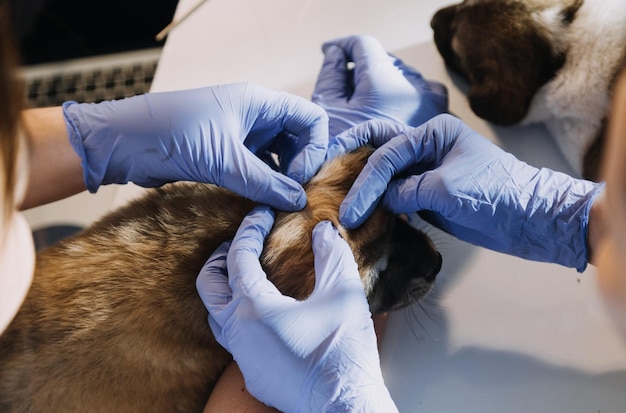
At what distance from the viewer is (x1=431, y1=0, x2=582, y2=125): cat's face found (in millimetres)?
1641

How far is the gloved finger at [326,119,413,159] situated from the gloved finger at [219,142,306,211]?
19 centimetres

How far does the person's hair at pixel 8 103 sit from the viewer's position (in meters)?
Result: 0.67

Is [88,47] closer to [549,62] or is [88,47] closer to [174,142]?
[174,142]

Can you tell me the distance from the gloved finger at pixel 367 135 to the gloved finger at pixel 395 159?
87mm

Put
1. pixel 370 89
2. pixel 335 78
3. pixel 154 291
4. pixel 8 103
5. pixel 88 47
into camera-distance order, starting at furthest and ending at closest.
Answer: pixel 88 47 → pixel 335 78 → pixel 370 89 → pixel 154 291 → pixel 8 103

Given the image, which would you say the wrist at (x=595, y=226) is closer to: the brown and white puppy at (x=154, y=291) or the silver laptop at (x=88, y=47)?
the brown and white puppy at (x=154, y=291)

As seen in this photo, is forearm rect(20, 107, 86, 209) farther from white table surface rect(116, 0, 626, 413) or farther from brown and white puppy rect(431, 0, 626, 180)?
brown and white puppy rect(431, 0, 626, 180)

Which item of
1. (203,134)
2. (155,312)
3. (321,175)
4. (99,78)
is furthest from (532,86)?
(99,78)

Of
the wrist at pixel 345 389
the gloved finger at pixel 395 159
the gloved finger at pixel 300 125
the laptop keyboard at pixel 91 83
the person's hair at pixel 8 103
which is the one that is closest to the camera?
the person's hair at pixel 8 103

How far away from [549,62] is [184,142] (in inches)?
40.7

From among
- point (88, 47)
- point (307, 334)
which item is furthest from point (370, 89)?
point (88, 47)

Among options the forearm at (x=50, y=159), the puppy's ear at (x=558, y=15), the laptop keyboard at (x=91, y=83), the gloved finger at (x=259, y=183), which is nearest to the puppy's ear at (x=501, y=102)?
the puppy's ear at (x=558, y=15)

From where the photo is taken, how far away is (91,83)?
253cm

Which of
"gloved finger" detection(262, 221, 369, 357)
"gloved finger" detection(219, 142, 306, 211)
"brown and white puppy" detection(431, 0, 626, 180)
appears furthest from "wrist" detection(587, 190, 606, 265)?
"gloved finger" detection(219, 142, 306, 211)
